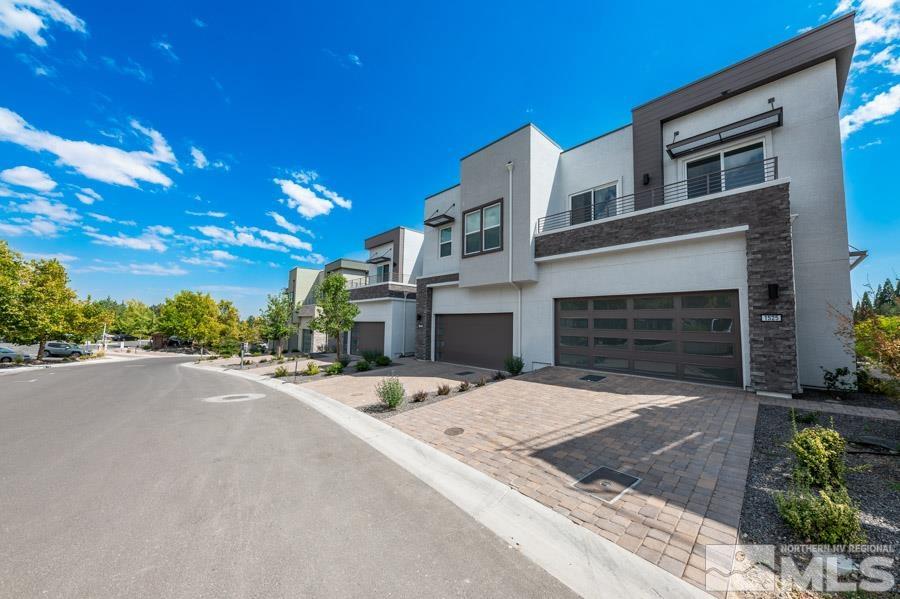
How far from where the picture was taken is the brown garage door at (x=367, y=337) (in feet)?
66.4

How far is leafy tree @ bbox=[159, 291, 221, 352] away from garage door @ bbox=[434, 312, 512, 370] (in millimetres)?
30845

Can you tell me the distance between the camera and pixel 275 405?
9.73m

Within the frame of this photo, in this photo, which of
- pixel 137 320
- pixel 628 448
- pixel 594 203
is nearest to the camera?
pixel 628 448

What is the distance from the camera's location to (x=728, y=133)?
9.90m

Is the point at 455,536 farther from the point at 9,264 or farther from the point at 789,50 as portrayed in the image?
the point at 9,264

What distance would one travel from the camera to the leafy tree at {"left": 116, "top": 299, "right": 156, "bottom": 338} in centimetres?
4347

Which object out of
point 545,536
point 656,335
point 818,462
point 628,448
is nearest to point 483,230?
point 656,335

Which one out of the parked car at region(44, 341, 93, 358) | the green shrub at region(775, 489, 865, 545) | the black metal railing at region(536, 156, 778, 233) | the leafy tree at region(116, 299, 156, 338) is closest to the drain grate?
the green shrub at region(775, 489, 865, 545)

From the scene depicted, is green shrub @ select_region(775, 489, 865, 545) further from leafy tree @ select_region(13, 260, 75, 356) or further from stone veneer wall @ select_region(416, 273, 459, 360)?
leafy tree @ select_region(13, 260, 75, 356)

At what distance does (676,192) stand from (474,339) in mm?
9276

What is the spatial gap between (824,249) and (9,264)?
1667 inches

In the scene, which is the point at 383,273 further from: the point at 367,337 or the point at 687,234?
the point at 687,234

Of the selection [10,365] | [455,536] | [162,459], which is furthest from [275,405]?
[10,365]

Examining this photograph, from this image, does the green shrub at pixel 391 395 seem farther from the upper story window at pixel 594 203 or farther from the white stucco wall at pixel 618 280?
the upper story window at pixel 594 203
